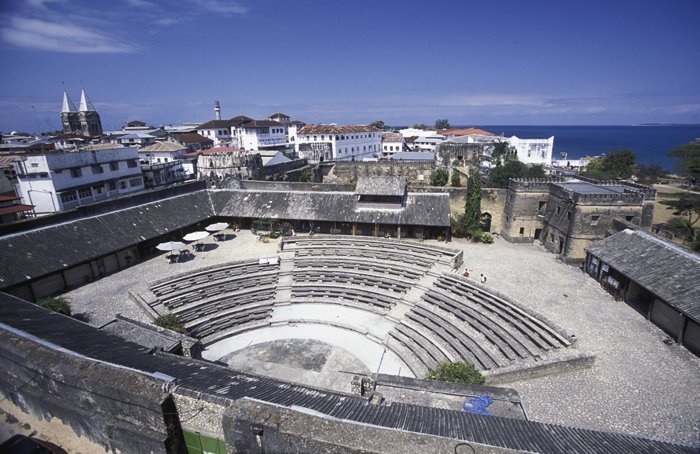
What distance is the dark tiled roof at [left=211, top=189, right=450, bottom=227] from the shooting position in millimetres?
28547

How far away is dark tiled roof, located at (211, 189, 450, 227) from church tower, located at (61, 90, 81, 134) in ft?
272

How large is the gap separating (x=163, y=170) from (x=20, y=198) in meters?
18.3

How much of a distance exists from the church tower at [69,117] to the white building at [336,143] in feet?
205

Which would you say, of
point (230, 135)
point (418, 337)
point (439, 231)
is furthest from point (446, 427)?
point (230, 135)

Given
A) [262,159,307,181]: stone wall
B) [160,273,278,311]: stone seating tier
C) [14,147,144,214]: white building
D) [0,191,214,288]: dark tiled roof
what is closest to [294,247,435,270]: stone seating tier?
[160,273,278,311]: stone seating tier

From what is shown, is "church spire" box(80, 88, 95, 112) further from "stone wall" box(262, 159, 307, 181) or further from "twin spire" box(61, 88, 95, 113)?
"stone wall" box(262, 159, 307, 181)

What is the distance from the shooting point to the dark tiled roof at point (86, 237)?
19766 mm

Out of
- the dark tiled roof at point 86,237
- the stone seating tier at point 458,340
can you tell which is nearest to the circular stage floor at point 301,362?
the stone seating tier at point 458,340

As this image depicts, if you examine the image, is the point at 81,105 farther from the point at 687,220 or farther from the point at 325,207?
the point at 687,220

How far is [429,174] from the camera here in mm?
46938

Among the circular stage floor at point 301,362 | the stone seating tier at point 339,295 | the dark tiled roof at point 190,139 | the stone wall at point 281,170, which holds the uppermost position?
the dark tiled roof at point 190,139

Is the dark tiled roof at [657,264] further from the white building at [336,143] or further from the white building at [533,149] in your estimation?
the white building at [533,149]

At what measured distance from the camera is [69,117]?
8775 cm

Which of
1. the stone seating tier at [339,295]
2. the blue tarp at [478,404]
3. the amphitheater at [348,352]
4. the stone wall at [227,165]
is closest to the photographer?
the amphitheater at [348,352]
